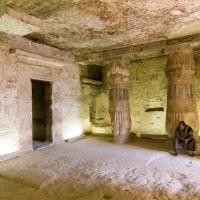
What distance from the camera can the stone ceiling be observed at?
361cm

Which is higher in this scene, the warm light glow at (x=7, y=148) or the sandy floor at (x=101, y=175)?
the warm light glow at (x=7, y=148)

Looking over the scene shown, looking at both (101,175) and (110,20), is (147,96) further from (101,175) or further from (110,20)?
(101,175)

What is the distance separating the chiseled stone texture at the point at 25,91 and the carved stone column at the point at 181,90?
3.57m

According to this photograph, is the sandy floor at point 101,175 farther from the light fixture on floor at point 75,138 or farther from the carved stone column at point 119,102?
the light fixture on floor at point 75,138

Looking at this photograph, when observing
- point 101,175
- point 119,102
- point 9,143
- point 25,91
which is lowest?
point 101,175

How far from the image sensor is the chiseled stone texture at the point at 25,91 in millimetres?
5082

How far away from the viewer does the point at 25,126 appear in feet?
18.2

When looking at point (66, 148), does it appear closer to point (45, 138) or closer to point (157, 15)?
point (45, 138)

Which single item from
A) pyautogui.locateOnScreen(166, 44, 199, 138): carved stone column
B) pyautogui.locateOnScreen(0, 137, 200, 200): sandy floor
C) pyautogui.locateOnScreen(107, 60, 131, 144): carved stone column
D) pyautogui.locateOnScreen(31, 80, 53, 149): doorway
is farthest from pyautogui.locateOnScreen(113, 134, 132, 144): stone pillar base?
pyautogui.locateOnScreen(31, 80, 53, 149): doorway

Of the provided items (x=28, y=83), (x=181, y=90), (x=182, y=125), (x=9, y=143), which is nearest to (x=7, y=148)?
(x=9, y=143)

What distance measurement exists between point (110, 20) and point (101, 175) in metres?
3.27

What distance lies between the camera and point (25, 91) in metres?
5.60

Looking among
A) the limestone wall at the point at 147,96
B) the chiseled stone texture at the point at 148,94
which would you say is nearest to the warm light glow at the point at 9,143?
the limestone wall at the point at 147,96

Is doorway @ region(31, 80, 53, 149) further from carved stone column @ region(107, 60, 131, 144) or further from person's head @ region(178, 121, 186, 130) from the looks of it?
person's head @ region(178, 121, 186, 130)
